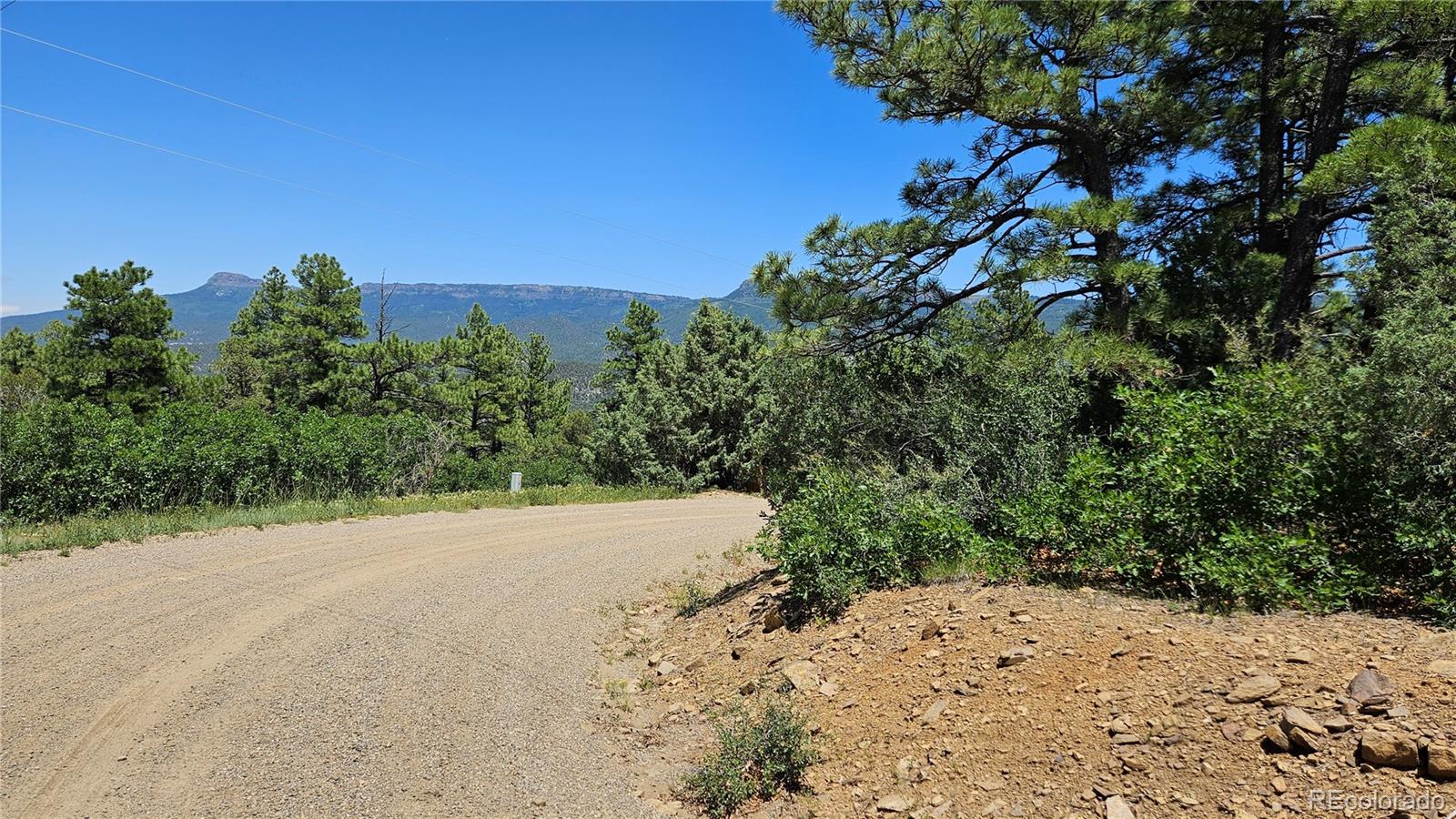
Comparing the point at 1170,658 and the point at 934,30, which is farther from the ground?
the point at 934,30

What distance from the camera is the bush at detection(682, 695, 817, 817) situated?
145 inches

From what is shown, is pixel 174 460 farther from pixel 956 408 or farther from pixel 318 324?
pixel 318 324

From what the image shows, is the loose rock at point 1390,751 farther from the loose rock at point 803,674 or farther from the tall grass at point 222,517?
the tall grass at point 222,517

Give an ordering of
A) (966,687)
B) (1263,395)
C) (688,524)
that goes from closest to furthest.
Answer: (966,687) < (1263,395) < (688,524)

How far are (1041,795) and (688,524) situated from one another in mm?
10597

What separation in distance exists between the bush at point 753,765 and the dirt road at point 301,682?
0.40 metres

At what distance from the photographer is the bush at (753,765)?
3695mm

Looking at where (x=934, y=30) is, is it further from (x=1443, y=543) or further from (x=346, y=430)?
(x=346, y=430)

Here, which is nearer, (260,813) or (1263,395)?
(260,813)

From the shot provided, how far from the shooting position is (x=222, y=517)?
10.5 m

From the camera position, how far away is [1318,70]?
6910 millimetres

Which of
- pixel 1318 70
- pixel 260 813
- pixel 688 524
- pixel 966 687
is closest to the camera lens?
pixel 260 813

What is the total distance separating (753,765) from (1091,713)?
1739 millimetres

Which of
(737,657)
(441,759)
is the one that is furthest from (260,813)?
(737,657)
